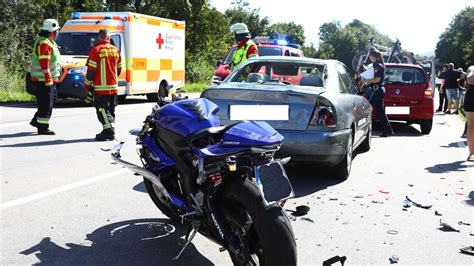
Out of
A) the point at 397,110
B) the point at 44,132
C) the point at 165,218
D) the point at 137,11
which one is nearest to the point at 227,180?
the point at 165,218

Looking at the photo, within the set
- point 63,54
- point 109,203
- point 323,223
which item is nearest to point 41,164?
point 109,203

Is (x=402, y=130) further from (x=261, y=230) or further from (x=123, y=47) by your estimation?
(x=261, y=230)

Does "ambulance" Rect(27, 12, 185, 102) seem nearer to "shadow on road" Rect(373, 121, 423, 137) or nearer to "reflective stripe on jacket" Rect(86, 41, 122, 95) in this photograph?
"reflective stripe on jacket" Rect(86, 41, 122, 95)

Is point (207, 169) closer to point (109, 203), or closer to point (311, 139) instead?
point (109, 203)

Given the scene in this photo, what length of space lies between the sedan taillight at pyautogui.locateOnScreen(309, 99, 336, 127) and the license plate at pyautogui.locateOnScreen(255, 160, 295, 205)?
2840 mm

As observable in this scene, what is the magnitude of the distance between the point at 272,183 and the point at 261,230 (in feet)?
0.96

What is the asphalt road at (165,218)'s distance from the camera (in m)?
4.05

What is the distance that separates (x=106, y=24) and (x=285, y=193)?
531 inches

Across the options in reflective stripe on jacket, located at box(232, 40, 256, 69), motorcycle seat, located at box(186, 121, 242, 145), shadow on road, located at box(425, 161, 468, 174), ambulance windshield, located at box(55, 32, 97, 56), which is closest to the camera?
motorcycle seat, located at box(186, 121, 242, 145)

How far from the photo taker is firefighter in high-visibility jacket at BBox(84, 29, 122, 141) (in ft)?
30.1

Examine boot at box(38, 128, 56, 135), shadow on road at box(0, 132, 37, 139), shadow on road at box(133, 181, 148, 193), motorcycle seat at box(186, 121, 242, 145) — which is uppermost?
motorcycle seat at box(186, 121, 242, 145)

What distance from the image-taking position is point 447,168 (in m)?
7.82

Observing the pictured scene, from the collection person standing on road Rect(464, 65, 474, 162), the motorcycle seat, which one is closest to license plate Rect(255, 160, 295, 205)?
the motorcycle seat

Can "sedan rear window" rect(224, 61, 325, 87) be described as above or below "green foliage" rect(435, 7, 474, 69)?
below
